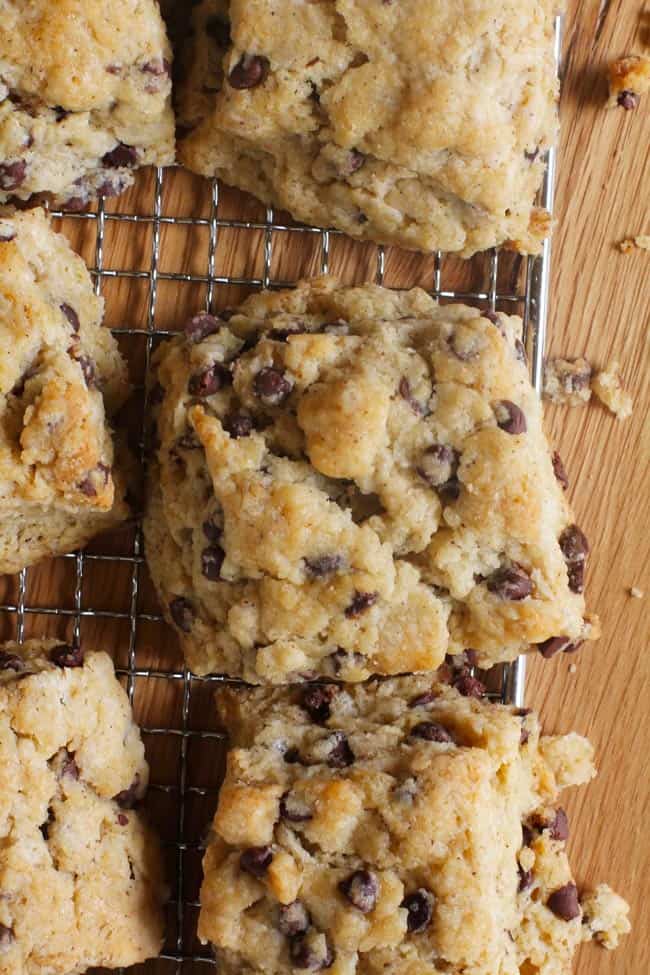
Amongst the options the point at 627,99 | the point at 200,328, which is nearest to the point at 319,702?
the point at 200,328

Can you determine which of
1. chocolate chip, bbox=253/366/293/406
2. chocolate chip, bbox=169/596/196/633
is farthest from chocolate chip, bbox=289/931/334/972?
chocolate chip, bbox=253/366/293/406

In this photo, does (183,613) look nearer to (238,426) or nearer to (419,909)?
(238,426)

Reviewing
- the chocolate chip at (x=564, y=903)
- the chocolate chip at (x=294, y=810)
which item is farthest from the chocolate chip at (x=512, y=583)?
the chocolate chip at (x=564, y=903)

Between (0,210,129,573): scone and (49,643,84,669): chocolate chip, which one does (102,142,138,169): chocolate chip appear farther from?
(49,643,84,669): chocolate chip

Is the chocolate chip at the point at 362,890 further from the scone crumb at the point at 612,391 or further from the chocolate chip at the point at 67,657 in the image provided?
the scone crumb at the point at 612,391

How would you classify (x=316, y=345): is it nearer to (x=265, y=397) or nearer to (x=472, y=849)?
(x=265, y=397)

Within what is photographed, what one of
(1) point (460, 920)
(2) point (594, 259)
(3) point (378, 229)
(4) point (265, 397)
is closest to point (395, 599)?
(4) point (265, 397)
